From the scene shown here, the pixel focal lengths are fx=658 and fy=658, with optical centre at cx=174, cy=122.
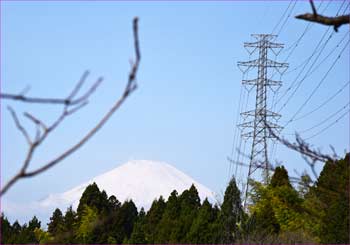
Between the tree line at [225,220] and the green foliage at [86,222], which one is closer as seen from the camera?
the tree line at [225,220]

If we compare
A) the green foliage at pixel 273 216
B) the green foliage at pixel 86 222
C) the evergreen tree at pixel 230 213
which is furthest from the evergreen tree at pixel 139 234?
the green foliage at pixel 273 216

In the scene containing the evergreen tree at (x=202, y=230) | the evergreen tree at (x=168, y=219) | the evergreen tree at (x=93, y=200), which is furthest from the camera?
the evergreen tree at (x=93, y=200)

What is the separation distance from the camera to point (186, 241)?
2677cm

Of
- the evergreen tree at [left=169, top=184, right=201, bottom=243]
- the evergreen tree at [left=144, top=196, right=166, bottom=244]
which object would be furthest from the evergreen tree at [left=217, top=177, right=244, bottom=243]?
the evergreen tree at [left=144, top=196, right=166, bottom=244]

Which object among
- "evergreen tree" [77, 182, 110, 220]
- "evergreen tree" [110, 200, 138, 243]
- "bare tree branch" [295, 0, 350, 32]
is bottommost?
"bare tree branch" [295, 0, 350, 32]

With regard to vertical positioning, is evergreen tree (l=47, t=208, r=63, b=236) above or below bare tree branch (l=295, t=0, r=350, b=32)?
above

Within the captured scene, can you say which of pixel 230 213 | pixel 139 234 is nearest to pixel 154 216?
pixel 139 234

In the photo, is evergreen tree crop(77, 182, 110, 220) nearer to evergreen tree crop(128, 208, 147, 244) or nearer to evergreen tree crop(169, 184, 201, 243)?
evergreen tree crop(128, 208, 147, 244)

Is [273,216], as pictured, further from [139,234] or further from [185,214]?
[139,234]

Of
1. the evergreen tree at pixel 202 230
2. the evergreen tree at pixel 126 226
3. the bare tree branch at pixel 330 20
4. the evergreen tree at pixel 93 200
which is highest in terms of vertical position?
the evergreen tree at pixel 93 200

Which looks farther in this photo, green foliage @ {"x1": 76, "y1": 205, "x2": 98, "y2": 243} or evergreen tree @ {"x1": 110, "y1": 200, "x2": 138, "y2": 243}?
evergreen tree @ {"x1": 110, "y1": 200, "x2": 138, "y2": 243}

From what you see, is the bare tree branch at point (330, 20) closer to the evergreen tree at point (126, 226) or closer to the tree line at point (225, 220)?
the tree line at point (225, 220)

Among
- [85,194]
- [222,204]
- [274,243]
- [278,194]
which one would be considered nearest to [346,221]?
[274,243]

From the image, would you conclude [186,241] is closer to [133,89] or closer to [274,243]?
[274,243]
